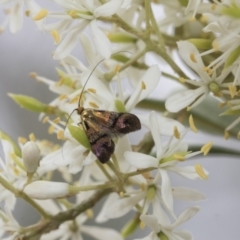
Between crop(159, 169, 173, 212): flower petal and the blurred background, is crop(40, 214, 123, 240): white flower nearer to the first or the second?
crop(159, 169, 173, 212): flower petal

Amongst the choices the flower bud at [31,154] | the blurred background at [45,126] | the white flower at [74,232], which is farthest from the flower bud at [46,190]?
the blurred background at [45,126]

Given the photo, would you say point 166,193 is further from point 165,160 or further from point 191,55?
point 191,55

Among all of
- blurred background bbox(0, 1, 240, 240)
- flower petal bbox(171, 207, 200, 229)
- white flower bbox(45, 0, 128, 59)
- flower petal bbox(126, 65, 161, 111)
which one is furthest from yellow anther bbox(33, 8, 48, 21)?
blurred background bbox(0, 1, 240, 240)

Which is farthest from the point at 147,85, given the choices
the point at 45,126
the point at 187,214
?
the point at 45,126

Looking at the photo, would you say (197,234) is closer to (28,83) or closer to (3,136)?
(28,83)

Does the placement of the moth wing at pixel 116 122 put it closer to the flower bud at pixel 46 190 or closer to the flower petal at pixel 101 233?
the flower bud at pixel 46 190
